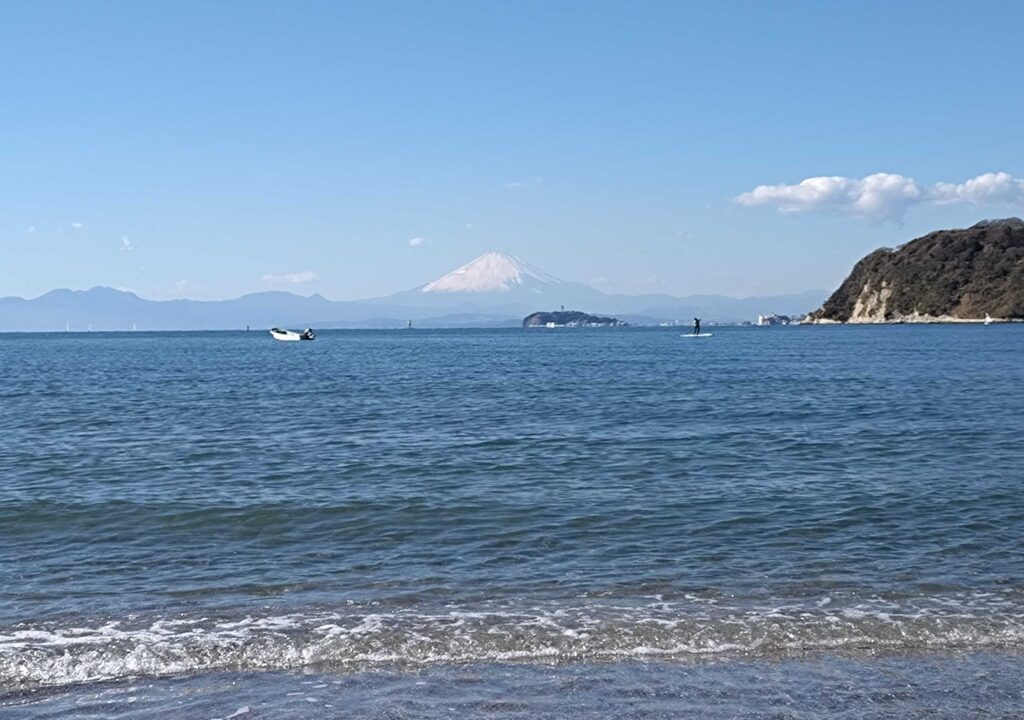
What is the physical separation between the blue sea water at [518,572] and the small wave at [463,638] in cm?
4

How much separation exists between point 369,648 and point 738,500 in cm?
1029

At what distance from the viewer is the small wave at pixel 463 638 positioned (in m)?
10.3

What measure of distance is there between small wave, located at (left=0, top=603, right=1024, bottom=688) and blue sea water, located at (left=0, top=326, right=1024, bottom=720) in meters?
0.04

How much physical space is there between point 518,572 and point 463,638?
296 cm

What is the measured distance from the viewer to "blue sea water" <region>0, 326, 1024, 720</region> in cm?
947

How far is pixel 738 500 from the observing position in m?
19.2

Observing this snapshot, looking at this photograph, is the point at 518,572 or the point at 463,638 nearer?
the point at 463,638

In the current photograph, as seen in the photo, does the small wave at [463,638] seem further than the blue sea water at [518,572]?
Yes

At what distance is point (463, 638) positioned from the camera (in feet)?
36.3

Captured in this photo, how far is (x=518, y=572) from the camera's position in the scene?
1396 cm

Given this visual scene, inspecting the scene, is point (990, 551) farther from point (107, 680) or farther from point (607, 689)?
point (107, 680)

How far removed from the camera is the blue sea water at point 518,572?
9469mm

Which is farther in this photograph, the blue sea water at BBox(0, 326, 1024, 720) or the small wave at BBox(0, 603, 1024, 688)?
the small wave at BBox(0, 603, 1024, 688)

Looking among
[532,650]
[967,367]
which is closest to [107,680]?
[532,650]
